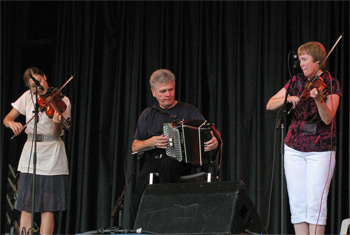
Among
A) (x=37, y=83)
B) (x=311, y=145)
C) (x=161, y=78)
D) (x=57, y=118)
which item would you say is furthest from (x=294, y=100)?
(x=37, y=83)

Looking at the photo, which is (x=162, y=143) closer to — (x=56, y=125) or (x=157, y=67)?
(x=56, y=125)

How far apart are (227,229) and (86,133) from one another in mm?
3227

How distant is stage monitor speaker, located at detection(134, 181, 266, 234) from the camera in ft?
8.68

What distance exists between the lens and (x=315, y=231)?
3748mm

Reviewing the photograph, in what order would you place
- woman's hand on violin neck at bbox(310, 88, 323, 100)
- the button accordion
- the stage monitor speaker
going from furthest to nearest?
the button accordion < woman's hand on violin neck at bbox(310, 88, 323, 100) < the stage monitor speaker

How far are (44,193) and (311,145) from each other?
2.12 m

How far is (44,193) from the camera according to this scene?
14.8 ft

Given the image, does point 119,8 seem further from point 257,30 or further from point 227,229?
point 227,229

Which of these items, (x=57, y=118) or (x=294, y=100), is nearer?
(x=294, y=100)

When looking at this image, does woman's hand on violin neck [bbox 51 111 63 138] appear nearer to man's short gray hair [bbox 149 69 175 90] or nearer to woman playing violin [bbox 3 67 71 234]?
woman playing violin [bbox 3 67 71 234]

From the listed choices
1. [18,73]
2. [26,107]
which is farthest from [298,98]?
[18,73]

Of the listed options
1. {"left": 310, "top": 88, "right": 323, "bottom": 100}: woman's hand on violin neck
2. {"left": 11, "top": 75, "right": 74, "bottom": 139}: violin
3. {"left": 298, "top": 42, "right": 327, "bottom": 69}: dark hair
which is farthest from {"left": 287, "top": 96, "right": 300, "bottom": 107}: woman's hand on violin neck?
{"left": 11, "top": 75, "right": 74, "bottom": 139}: violin

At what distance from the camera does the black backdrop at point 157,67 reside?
5.06 metres

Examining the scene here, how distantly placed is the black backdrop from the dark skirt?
0.90 metres
